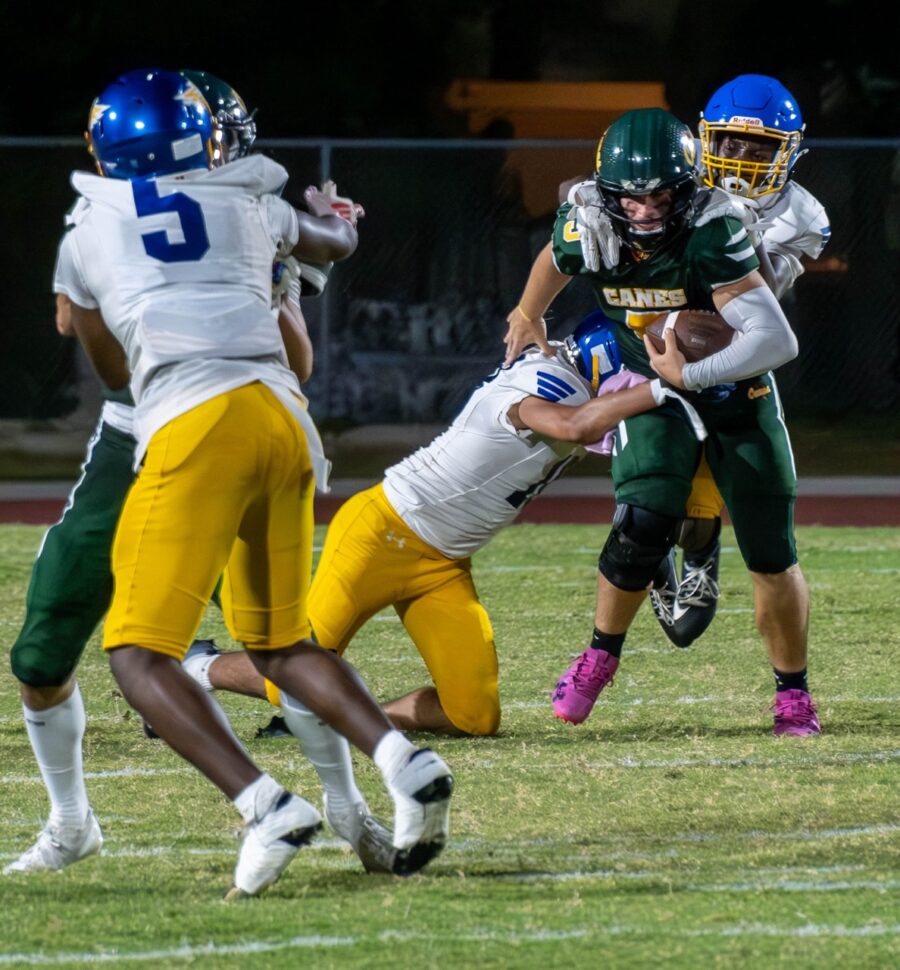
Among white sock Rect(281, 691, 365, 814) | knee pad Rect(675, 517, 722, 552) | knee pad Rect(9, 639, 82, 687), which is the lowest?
knee pad Rect(675, 517, 722, 552)

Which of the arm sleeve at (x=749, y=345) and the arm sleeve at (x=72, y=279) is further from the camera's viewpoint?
the arm sleeve at (x=749, y=345)

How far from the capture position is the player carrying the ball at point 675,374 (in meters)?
4.68

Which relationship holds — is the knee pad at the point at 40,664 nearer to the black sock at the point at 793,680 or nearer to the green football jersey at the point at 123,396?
the green football jersey at the point at 123,396

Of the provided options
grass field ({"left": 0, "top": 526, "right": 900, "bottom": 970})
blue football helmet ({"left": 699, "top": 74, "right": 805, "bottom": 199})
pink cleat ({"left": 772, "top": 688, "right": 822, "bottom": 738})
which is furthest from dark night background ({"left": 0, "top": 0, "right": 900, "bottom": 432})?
pink cleat ({"left": 772, "top": 688, "right": 822, "bottom": 738})

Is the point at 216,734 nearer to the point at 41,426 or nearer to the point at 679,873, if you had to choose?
the point at 679,873

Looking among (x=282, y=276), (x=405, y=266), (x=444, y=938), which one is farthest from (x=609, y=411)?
(x=405, y=266)

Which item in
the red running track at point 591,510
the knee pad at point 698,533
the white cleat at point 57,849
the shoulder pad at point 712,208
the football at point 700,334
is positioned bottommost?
the red running track at point 591,510

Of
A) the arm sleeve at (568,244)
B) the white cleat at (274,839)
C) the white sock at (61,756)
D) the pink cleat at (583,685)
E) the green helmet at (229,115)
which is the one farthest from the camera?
Answer: the pink cleat at (583,685)

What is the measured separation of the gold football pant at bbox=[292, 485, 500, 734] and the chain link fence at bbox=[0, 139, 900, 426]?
7.45 m

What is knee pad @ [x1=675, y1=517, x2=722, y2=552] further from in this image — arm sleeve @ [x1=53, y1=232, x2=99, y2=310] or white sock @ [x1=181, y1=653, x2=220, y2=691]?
arm sleeve @ [x1=53, y1=232, x2=99, y2=310]

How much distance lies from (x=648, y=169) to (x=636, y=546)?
107cm

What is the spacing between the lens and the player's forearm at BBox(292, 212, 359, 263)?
3.71 m

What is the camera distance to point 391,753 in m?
3.44

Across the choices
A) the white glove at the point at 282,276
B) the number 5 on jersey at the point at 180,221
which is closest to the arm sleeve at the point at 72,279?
the number 5 on jersey at the point at 180,221
